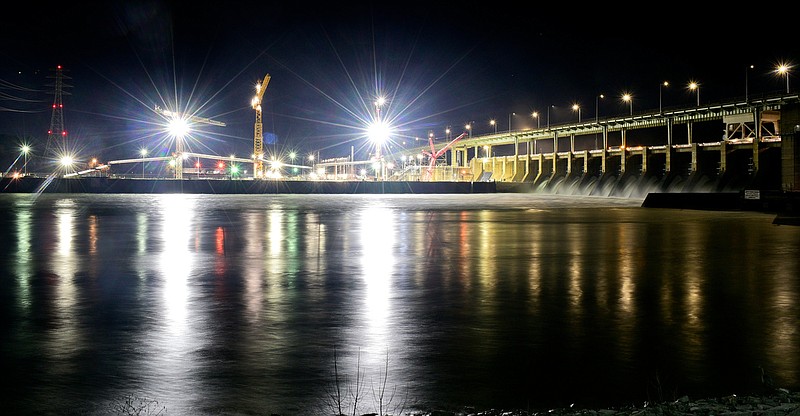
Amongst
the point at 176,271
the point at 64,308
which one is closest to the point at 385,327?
the point at 64,308

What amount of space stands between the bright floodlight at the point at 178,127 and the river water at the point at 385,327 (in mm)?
153239

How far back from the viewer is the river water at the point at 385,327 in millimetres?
7246

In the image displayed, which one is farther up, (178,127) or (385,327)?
(178,127)

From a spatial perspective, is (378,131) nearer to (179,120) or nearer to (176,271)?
(179,120)

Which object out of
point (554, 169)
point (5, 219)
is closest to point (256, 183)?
point (554, 169)

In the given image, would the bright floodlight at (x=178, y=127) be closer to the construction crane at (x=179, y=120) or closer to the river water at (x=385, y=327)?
the construction crane at (x=179, y=120)

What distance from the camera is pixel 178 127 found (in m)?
172

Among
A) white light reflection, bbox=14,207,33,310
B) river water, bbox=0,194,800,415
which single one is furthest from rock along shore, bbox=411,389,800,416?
white light reflection, bbox=14,207,33,310

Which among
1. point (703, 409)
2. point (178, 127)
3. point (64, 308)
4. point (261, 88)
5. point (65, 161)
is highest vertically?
point (261, 88)

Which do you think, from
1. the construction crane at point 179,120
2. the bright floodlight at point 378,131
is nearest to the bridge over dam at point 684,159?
the bright floodlight at point 378,131

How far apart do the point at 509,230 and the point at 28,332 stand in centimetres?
2285

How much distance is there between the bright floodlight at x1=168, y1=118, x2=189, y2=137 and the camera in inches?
6688

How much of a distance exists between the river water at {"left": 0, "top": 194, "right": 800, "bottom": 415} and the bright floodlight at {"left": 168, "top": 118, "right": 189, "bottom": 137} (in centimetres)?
15324

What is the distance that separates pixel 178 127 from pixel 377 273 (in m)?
163
